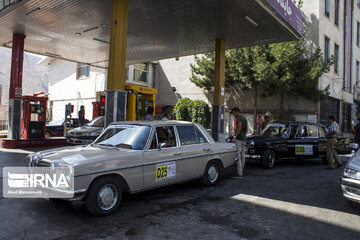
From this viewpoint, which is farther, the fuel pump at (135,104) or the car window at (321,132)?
the fuel pump at (135,104)

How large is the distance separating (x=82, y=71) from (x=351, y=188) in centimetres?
2421

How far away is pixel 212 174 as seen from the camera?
6457 mm

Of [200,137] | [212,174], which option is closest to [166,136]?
[200,137]

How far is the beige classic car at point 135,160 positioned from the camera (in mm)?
4173

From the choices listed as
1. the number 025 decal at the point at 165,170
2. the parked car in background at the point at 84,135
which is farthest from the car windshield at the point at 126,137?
the parked car in background at the point at 84,135

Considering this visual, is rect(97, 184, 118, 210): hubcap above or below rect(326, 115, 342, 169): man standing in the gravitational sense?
below

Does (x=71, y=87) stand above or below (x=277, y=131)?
above

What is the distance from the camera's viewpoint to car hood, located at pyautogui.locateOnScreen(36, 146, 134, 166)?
13.7ft

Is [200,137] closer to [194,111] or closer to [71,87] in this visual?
[194,111]

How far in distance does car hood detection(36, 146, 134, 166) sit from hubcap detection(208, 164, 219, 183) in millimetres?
2303

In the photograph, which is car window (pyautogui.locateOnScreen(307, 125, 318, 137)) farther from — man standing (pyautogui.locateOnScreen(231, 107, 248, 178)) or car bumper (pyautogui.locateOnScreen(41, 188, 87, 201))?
car bumper (pyautogui.locateOnScreen(41, 188, 87, 201))

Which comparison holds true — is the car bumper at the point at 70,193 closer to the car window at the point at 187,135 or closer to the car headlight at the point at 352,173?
the car window at the point at 187,135

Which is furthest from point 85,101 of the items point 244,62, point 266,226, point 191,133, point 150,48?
point 266,226

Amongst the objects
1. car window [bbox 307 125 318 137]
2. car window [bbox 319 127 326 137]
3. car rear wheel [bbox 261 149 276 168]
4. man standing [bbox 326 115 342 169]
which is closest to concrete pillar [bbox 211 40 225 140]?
car rear wheel [bbox 261 149 276 168]
